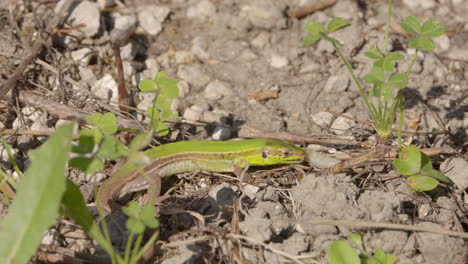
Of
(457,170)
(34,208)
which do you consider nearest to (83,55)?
(34,208)

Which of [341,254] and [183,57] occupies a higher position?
[183,57]

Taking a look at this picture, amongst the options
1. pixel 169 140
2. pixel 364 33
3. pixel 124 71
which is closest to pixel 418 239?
pixel 169 140

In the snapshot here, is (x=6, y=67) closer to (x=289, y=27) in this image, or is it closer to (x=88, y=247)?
(x=88, y=247)

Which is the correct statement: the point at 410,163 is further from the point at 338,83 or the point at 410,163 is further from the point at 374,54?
the point at 338,83

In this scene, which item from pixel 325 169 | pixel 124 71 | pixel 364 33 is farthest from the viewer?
pixel 364 33

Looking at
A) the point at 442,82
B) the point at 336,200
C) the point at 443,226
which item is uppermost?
the point at 442,82

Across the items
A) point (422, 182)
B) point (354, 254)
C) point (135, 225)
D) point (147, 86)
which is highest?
point (147, 86)

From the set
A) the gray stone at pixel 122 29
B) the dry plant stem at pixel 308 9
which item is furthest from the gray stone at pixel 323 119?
the gray stone at pixel 122 29
